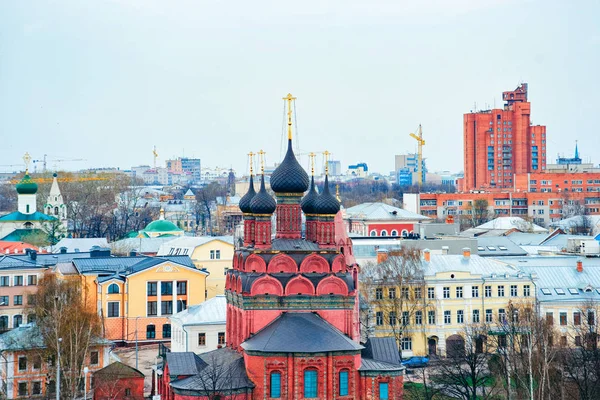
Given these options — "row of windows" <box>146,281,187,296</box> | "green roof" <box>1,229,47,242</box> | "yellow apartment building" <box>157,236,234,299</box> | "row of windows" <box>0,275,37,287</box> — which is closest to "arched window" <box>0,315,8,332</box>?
"row of windows" <box>0,275,37,287</box>

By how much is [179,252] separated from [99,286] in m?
11.4

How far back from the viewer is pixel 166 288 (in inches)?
2168

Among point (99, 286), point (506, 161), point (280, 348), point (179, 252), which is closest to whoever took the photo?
point (280, 348)

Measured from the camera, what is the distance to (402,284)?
50.7 meters

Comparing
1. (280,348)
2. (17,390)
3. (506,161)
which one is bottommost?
(17,390)

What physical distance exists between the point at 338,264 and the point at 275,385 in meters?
4.60

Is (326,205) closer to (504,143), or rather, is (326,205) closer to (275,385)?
(275,385)

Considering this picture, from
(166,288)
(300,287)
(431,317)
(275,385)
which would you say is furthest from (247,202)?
(166,288)

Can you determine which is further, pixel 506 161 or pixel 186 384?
pixel 506 161

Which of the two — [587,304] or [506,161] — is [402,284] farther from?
[506,161]

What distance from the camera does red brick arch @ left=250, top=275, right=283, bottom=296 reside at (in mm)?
36031

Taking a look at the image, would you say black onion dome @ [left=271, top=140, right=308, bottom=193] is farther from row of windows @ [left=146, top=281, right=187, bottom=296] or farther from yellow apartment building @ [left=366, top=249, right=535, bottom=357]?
row of windows @ [left=146, top=281, right=187, bottom=296]

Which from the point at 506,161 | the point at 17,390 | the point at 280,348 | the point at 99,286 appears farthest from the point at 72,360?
the point at 506,161

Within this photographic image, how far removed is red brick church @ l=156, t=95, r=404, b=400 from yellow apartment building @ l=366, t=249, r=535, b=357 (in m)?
11.3
